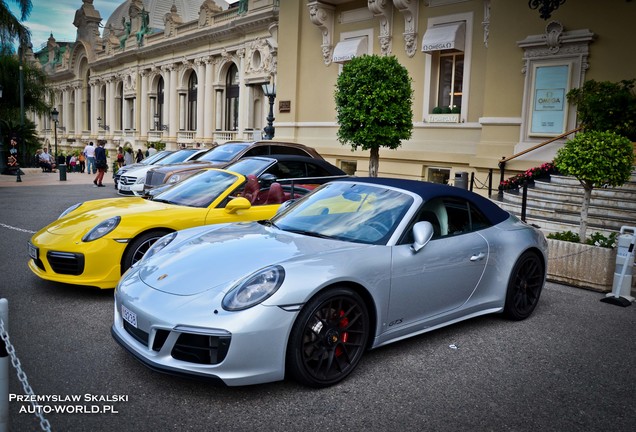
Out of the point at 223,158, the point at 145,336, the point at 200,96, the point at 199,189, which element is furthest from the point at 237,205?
the point at 200,96

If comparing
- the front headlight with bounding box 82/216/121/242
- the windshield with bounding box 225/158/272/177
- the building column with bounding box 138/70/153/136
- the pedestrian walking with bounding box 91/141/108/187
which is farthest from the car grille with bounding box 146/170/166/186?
the building column with bounding box 138/70/153/136

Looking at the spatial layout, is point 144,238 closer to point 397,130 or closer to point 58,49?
point 397,130

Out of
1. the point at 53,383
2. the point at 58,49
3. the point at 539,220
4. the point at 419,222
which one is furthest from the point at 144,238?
the point at 58,49

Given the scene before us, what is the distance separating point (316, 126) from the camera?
Answer: 22094mm

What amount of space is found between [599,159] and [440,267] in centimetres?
397

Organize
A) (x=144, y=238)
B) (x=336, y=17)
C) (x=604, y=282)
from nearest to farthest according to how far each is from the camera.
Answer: (x=144, y=238) → (x=604, y=282) → (x=336, y=17)

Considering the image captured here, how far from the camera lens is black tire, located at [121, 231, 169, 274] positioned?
19.4ft

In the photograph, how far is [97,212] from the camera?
642 centimetres

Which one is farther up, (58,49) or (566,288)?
(58,49)

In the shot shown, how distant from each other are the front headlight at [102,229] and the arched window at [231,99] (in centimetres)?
2926

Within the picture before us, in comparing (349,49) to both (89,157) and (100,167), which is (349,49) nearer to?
(100,167)

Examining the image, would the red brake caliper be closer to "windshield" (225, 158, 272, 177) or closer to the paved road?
the paved road

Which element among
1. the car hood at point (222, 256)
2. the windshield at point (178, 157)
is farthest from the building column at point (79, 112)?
the car hood at point (222, 256)

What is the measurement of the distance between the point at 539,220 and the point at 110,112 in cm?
4800
